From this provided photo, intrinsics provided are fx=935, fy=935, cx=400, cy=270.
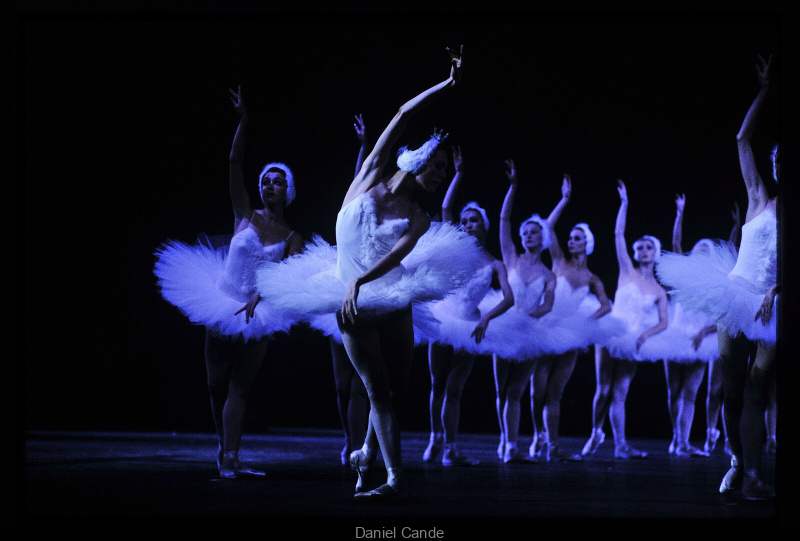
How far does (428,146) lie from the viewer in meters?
4.29

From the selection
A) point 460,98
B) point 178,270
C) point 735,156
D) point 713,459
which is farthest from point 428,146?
point 713,459

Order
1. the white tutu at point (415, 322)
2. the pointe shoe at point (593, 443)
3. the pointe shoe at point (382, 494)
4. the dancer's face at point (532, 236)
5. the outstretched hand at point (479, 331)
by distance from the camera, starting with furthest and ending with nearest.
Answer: the pointe shoe at point (593, 443)
the dancer's face at point (532, 236)
the outstretched hand at point (479, 331)
the white tutu at point (415, 322)
the pointe shoe at point (382, 494)

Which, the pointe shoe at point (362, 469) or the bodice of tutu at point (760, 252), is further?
the bodice of tutu at point (760, 252)

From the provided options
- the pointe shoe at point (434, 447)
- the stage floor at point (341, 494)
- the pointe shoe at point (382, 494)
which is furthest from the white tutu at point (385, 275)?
the pointe shoe at point (434, 447)

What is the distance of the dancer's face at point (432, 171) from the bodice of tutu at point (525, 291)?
2.29 meters

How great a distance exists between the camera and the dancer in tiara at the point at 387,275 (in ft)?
13.7

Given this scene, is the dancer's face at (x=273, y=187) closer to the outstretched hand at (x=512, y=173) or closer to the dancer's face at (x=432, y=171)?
the dancer's face at (x=432, y=171)

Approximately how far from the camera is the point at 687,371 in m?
7.43

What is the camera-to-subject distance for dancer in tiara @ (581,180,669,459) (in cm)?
686

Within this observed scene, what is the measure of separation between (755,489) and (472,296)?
2277mm

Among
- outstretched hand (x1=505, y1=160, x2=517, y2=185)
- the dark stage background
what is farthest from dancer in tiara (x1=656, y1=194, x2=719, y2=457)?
outstretched hand (x1=505, y1=160, x2=517, y2=185)

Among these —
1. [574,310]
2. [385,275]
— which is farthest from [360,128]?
[574,310]

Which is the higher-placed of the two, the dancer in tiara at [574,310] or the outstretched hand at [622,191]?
the outstretched hand at [622,191]

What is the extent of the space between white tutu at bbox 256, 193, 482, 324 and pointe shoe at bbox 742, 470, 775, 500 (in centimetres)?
168
